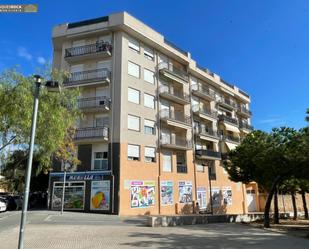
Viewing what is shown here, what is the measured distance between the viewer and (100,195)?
28.7m

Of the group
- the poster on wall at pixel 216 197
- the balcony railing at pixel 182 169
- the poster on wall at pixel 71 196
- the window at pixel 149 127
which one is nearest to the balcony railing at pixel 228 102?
the poster on wall at pixel 216 197

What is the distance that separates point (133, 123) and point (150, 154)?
358 centimetres

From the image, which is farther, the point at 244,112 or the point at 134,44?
the point at 244,112

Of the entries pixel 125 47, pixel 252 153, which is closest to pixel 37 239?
pixel 252 153

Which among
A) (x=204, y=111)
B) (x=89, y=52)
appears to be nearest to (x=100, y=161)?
(x=89, y=52)

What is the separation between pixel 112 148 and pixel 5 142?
16.7m

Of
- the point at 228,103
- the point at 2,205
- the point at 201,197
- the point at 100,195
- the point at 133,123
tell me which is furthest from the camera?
the point at 228,103

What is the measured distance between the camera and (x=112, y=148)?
2919 centimetres

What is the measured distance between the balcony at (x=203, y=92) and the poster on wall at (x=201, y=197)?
1152 centimetres

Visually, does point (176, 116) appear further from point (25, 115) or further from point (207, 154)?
point (25, 115)

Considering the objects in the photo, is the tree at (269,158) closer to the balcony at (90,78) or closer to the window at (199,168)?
the window at (199,168)

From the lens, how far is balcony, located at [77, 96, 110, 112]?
3005 centimetres

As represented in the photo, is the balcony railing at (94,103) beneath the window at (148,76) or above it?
beneath

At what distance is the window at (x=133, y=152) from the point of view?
30031mm
